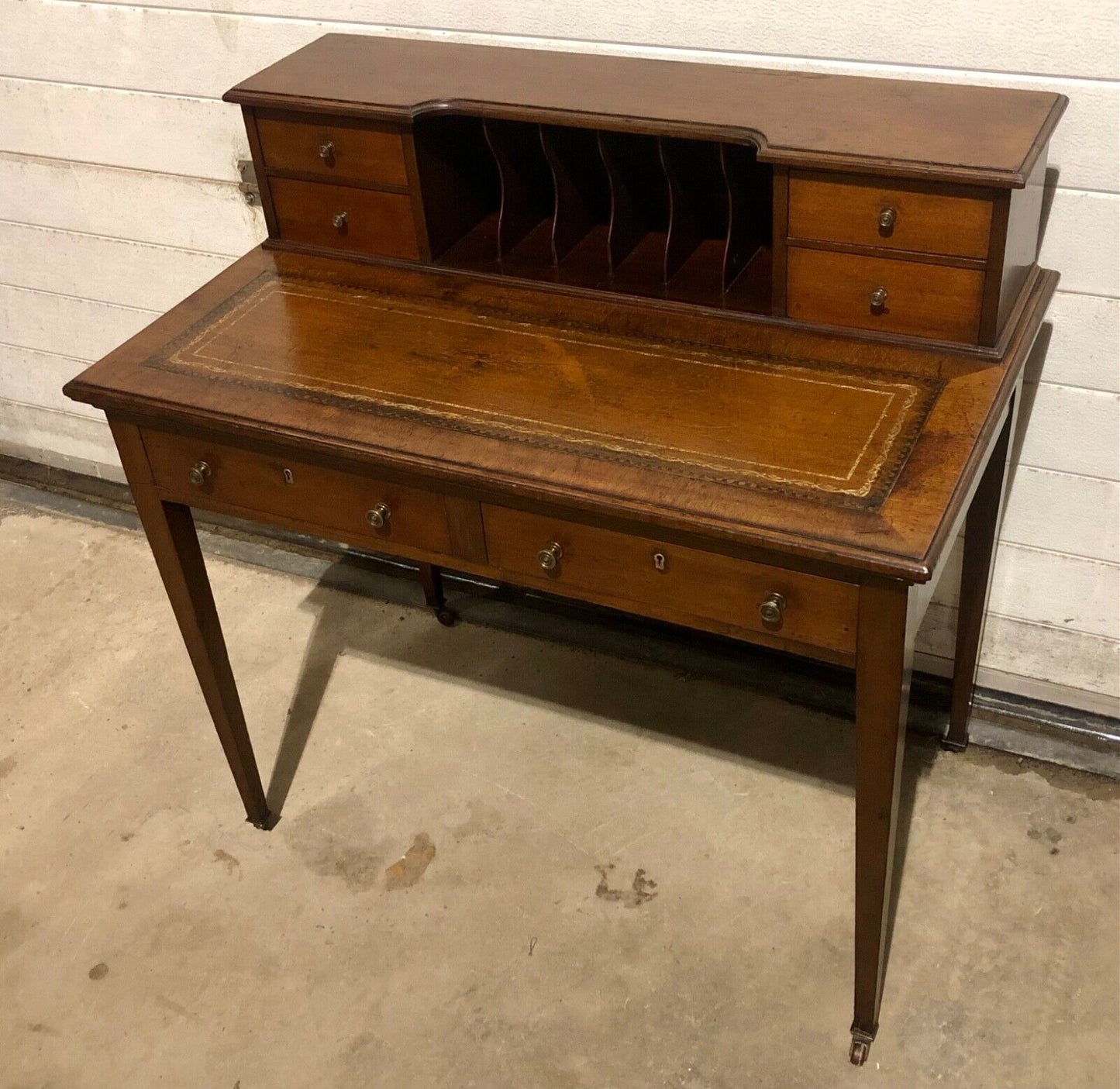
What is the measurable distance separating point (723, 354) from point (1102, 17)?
2.32 ft

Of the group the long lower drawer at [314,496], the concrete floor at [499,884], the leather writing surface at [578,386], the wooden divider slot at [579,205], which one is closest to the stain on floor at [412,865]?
the concrete floor at [499,884]

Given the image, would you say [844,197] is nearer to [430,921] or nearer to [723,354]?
[723,354]

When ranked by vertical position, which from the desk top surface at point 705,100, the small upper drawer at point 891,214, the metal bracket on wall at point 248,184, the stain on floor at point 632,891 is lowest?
the stain on floor at point 632,891

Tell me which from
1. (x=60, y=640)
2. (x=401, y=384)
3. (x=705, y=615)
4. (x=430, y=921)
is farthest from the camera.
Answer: (x=60, y=640)

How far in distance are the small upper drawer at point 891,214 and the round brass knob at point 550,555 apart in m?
0.55

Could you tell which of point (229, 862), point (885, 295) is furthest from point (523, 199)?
point (229, 862)

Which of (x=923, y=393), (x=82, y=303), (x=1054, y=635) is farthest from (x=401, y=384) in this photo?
(x=82, y=303)

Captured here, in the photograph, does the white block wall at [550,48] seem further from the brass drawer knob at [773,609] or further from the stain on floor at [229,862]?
the stain on floor at [229,862]

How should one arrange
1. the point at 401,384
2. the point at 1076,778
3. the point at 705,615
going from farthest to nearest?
the point at 1076,778, the point at 401,384, the point at 705,615

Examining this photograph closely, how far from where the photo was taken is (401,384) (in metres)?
1.78

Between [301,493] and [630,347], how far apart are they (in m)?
0.52

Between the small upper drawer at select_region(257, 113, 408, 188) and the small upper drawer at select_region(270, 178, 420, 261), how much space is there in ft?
0.08

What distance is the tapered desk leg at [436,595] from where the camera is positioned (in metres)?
2.79

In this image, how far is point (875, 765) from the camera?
1.65 metres
